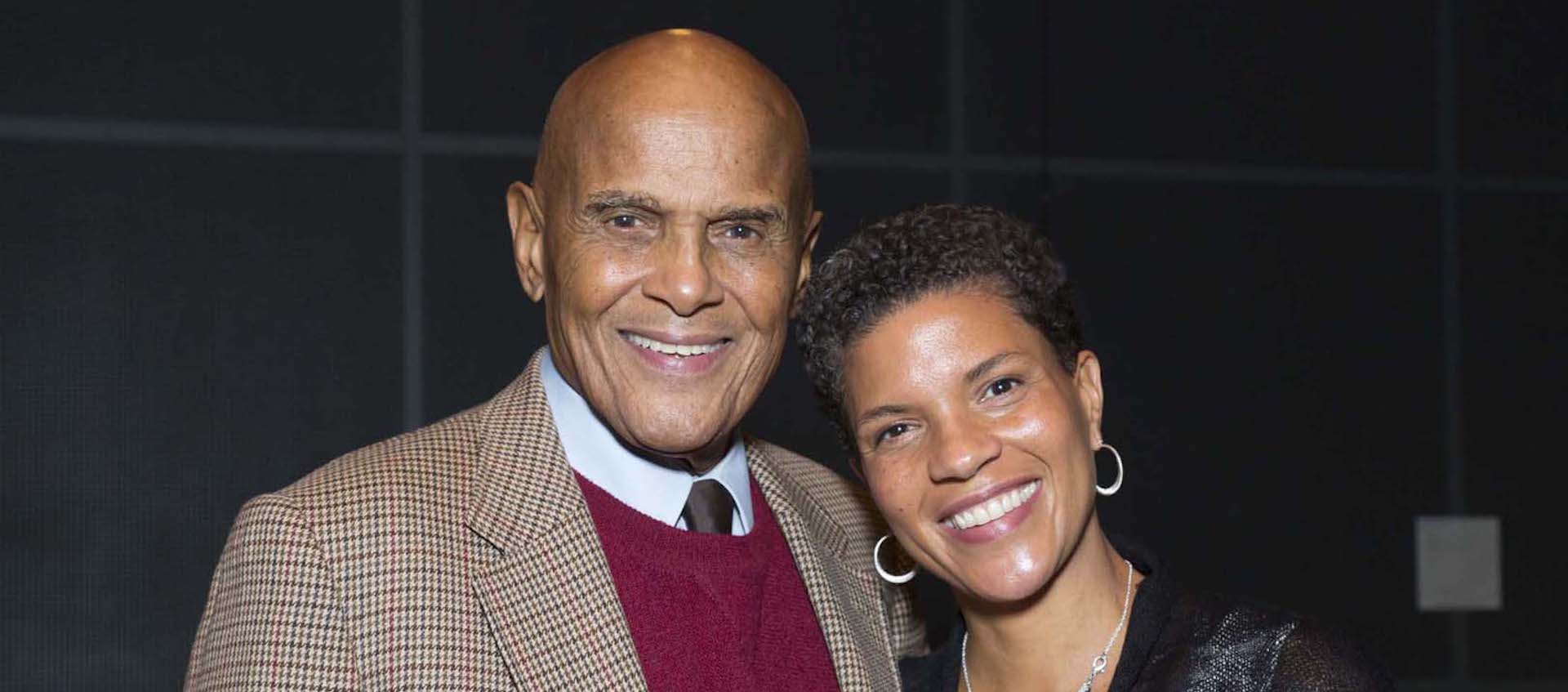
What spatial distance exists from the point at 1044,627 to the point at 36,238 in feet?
8.49

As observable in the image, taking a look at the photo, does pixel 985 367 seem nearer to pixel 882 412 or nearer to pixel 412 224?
pixel 882 412

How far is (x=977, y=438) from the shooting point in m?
2.24

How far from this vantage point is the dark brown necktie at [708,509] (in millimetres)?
2367

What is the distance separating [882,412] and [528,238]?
0.54m

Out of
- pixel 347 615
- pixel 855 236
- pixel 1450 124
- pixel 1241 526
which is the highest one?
pixel 1450 124

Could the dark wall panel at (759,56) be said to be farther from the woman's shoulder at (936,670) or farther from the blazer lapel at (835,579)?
the woman's shoulder at (936,670)

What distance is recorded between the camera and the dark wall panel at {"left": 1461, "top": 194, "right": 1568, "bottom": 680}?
190 inches

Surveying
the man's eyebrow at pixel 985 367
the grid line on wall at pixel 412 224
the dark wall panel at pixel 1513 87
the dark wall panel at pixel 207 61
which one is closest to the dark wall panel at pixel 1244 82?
the dark wall panel at pixel 1513 87

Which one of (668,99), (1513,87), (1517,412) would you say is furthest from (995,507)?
(1513,87)

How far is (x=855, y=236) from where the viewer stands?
2.34m

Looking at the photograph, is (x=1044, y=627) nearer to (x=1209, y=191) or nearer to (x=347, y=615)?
(x=347, y=615)

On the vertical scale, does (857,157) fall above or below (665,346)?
above

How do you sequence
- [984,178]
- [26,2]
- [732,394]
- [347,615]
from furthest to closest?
[984,178], [26,2], [732,394], [347,615]

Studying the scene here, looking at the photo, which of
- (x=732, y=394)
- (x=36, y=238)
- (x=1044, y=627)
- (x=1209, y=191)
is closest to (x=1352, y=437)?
(x=1209, y=191)
